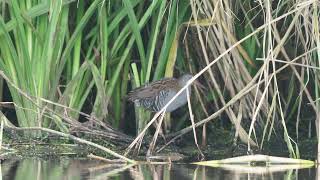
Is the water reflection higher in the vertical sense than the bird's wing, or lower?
lower

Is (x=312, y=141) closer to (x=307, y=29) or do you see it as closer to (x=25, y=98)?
(x=307, y=29)

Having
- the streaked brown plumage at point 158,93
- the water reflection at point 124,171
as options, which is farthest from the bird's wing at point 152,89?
the water reflection at point 124,171

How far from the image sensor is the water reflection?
686cm

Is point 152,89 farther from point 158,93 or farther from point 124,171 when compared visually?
point 124,171

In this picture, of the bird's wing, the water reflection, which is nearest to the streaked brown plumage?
the bird's wing

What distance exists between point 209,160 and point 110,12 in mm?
1810

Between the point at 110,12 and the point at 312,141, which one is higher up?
the point at 110,12

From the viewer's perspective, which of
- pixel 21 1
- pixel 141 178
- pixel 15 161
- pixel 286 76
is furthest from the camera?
pixel 286 76

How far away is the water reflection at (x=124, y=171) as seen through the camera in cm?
686

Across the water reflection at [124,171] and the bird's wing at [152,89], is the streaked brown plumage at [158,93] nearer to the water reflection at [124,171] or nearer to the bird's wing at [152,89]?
the bird's wing at [152,89]

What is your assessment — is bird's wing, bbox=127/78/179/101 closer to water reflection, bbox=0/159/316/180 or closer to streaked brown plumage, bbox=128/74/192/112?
streaked brown plumage, bbox=128/74/192/112

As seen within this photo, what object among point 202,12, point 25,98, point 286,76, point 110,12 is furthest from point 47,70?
point 286,76

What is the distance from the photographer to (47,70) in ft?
27.2

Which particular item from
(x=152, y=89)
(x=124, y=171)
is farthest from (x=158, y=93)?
(x=124, y=171)
